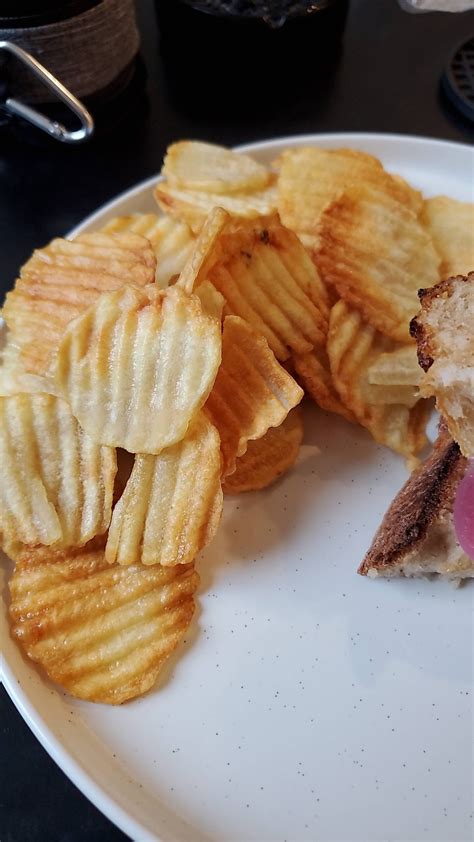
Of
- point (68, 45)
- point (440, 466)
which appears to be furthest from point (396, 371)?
point (68, 45)

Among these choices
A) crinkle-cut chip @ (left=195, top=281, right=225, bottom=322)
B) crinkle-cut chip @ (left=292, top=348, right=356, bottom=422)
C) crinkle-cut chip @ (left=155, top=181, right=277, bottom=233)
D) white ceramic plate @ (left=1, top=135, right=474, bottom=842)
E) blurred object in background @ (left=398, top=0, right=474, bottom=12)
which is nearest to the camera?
white ceramic plate @ (left=1, top=135, right=474, bottom=842)

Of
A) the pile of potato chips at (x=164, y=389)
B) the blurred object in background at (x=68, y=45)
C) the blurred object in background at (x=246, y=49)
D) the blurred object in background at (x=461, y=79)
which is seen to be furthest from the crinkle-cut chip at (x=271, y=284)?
the blurred object in background at (x=461, y=79)

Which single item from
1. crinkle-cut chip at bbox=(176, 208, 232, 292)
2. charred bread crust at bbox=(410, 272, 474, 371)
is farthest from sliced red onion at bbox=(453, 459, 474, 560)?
crinkle-cut chip at bbox=(176, 208, 232, 292)

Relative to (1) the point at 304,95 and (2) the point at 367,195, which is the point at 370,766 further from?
(1) the point at 304,95

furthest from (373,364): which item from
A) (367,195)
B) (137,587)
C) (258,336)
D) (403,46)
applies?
(403,46)

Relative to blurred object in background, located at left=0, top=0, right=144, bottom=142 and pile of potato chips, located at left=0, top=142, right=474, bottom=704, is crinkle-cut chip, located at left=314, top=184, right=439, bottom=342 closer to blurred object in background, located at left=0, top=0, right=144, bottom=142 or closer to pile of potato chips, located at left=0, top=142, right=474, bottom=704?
pile of potato chips, located at left=0, top=142, right=474, bottom=704
